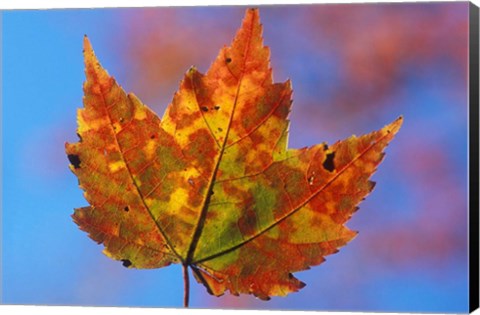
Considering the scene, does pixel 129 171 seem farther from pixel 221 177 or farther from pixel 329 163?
pixel 329 163

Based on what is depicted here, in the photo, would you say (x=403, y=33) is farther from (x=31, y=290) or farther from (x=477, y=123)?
(x=31, y=290)

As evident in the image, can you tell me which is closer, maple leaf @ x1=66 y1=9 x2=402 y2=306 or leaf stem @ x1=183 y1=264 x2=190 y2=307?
maple leaf @ x1=66 y1=9 x2=402 y2=306

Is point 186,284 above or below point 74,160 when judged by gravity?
below

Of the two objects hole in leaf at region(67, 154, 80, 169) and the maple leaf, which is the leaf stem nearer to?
the maple leaf

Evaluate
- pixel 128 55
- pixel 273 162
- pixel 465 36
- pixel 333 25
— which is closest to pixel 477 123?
pixel 465 36

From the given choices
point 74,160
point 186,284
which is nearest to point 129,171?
point 74,160

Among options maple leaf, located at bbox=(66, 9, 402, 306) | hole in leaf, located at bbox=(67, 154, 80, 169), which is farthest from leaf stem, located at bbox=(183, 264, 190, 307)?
hole in leaf, located at bbox=(67, 154, 80, 169)

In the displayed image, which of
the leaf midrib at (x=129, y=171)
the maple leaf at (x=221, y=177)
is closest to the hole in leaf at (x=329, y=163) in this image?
the maple leaf at (x=221, y=177)

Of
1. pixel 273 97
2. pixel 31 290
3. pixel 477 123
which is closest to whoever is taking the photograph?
pixel 273 97
